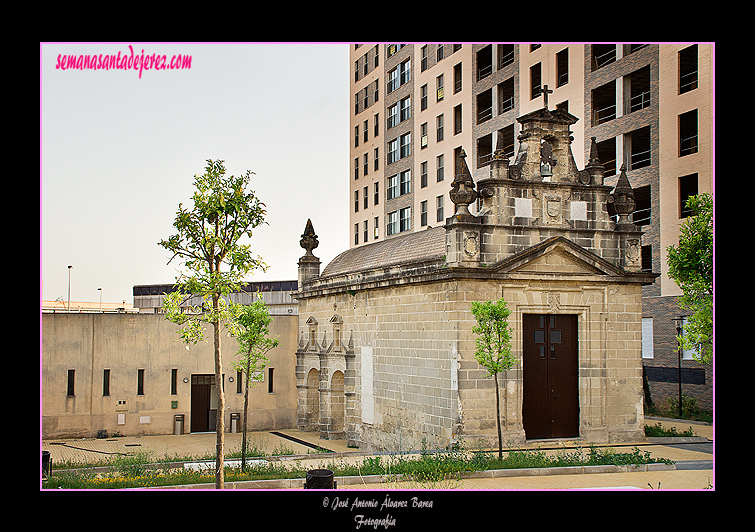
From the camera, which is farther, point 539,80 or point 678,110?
point 539,80

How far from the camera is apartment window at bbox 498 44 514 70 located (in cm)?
3947

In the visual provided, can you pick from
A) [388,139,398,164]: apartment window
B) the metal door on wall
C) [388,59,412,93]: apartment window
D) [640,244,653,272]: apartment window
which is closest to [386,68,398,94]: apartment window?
[388,59,412,93]: apartment window

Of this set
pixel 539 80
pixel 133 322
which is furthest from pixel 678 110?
pixel 133 322

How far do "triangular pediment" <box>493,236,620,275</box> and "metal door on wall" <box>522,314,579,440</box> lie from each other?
55.3 inches

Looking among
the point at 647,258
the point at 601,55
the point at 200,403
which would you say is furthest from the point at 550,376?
the point at 601,55

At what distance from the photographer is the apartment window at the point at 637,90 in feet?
109

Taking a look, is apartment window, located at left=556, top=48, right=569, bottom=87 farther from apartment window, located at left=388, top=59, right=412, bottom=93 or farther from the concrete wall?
the concrete wall

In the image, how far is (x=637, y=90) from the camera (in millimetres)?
33969

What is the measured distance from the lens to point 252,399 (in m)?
33.4

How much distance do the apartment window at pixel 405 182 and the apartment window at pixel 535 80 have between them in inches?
460

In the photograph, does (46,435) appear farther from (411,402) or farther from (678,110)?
(678,110)

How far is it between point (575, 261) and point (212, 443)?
638 inches
